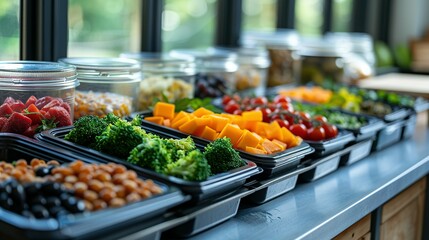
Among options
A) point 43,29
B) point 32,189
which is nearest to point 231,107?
point 43,29

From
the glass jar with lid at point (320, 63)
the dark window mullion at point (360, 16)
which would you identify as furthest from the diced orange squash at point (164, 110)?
the dark window mullion at point (360, 16)

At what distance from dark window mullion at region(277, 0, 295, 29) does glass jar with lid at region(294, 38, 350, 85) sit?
1.54ft

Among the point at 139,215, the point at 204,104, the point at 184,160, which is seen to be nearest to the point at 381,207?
the point at 204,104

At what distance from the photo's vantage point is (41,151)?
1.54 metres

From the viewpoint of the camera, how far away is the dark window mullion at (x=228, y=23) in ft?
10.6

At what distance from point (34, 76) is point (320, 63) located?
1927 mm

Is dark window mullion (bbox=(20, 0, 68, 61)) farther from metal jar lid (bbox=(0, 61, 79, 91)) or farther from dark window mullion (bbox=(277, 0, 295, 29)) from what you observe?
dark window mullion (bbox=(277, 0, 295, 29))

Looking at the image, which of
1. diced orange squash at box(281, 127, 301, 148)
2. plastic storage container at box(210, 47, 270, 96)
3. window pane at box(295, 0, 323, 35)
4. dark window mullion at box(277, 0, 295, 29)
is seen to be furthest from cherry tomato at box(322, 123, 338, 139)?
window pane at box(295, 0, 323, 35)

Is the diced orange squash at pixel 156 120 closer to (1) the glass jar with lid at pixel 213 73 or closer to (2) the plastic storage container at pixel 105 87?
(2) the plastic storage container at pixel 105 87

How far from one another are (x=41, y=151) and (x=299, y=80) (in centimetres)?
201

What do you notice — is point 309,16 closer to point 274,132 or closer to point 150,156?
point 274,132

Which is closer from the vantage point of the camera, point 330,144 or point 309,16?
point 330,144

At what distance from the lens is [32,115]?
5.60 ft

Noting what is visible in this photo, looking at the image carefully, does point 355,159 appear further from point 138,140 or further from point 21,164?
point 21,164
